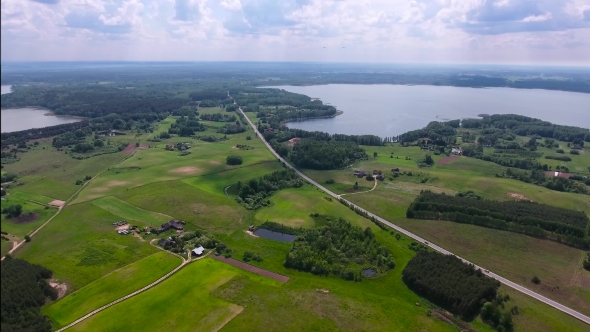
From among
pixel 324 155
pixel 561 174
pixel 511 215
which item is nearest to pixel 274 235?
pixel 511 215

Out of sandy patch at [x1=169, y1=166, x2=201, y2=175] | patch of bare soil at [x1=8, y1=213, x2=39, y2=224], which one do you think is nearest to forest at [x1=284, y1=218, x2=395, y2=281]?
sandy patch at [x1=169, y1=166, x2=201, y2=175]

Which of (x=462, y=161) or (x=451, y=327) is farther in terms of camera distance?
(x=462, y=161)

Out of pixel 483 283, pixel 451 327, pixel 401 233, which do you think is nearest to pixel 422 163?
pixel 401 233

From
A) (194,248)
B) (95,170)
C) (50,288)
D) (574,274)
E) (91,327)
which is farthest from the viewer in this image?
(95,170)

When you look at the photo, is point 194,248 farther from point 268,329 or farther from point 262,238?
point 268,329

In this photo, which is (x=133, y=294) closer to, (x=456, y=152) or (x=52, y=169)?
(x=52, y=169)

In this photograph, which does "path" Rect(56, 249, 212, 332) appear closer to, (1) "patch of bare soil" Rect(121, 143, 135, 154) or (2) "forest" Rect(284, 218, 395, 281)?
(2) "forest" Rect(284, 218, 395, 281)
